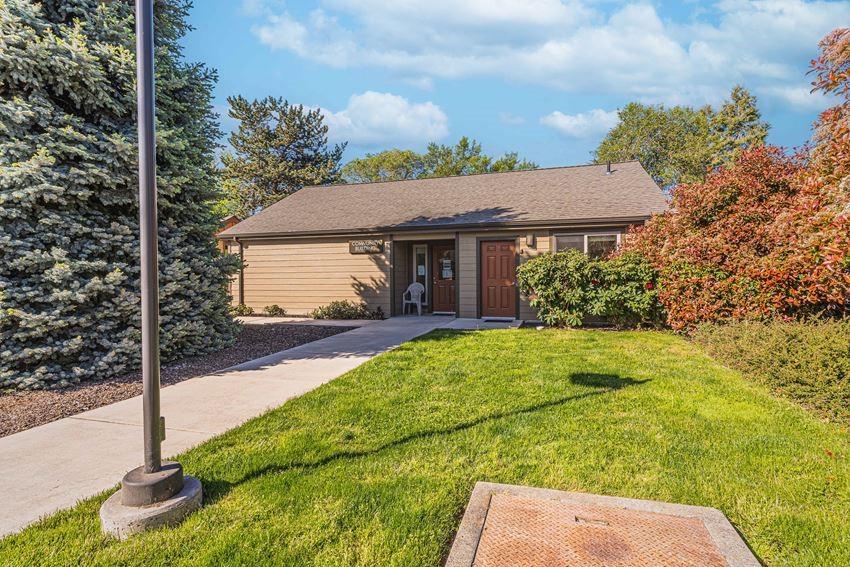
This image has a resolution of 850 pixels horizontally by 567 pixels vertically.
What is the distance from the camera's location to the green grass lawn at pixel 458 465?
7.27ft

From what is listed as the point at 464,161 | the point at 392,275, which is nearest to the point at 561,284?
the point at 392,275

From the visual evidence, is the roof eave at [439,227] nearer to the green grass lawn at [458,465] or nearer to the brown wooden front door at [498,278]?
the brown wooden front door at [498,278]

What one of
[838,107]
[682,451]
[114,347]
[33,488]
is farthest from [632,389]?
[114,347]

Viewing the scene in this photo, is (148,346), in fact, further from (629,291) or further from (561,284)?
(629,291)

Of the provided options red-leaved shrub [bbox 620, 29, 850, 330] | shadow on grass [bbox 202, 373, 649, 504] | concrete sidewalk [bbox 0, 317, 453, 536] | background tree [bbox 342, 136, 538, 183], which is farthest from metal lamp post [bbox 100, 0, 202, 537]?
background tree [bbox 342, 136, 538, 183]

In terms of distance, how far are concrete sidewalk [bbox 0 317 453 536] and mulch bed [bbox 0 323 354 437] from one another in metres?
0.23

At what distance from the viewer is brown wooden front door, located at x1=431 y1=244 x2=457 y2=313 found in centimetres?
1269

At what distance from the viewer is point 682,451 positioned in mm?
3301

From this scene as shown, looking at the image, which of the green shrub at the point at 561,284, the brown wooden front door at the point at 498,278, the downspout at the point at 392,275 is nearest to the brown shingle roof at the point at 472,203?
the downspout at the point at 392,275

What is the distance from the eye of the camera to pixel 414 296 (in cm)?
1248

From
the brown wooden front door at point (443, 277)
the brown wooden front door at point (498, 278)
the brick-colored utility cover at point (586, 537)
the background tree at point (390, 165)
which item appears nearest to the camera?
the brick-colored utility cover at point (586, 537)

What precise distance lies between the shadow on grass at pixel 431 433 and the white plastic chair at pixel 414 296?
24.0 ft

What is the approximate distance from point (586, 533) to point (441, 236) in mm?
9648

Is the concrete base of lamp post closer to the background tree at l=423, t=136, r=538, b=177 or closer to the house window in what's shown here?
the house window
